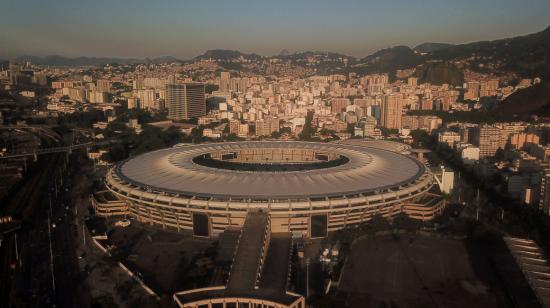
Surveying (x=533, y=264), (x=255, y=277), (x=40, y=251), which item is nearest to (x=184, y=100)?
(x=40, y=251)

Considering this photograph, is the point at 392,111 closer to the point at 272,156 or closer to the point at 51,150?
the point at 272,156

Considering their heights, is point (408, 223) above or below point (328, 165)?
below

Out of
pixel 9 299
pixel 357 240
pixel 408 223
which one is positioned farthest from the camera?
pixel 408 223

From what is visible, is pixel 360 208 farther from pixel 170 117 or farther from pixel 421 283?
pixel 170 117

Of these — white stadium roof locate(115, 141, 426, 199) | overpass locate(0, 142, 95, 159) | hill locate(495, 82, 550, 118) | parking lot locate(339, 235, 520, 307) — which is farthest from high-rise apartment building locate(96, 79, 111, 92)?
parking lot locate(339, 235, 520, 307)

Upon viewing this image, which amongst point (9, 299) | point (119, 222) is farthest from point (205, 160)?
point (9, 299)

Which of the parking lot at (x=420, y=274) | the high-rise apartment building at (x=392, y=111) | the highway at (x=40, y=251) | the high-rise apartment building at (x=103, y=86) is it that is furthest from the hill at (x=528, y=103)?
the high-rise apartment building at (x=103, y=86)

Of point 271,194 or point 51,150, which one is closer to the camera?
point 271,194

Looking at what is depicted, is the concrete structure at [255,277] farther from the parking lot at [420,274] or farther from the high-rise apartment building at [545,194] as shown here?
the high-rise apartment building at [545,194]
